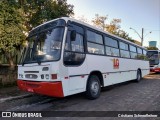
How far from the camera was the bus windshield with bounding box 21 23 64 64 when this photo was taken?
21.4 ft

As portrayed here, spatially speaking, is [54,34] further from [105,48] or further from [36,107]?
[105,48]

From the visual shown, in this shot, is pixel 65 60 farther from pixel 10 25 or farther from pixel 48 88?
pixel 10 25

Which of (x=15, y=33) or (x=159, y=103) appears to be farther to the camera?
(x=15, y=33)

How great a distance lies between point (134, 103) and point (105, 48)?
3.03 meters

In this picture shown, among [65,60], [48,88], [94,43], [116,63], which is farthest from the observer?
[116,63]

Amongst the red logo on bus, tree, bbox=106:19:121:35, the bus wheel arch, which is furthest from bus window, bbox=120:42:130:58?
tree, bbox=106:19:121:35

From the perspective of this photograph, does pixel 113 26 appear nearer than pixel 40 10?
No

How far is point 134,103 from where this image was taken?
742 centimetres

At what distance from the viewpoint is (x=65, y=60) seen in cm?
651

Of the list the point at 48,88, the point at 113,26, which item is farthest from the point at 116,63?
the point at 113,26

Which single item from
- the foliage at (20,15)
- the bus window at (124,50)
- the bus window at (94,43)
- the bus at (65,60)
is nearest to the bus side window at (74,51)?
the bus at (65,60)

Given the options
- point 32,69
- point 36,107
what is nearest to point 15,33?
point 32,69

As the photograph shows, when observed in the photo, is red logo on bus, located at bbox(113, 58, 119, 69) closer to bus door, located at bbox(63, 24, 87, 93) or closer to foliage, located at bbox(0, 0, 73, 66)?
bus door, located at bbox(63, 24, 87, 93)

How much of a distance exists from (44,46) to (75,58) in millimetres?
1149
